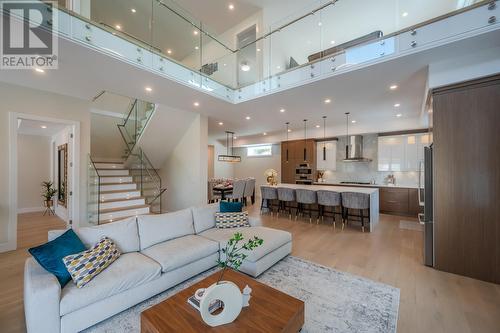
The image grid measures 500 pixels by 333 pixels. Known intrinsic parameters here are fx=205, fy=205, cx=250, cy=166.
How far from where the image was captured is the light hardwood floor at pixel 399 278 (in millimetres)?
2031

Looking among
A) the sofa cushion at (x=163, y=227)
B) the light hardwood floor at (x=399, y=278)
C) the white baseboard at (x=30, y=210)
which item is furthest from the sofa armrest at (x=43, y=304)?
the white baseboard at (x=30, y=210)

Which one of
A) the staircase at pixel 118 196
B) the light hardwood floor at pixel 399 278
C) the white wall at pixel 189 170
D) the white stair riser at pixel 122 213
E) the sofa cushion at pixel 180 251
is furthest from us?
the white wall at pixel 189 170

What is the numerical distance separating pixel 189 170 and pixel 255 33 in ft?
14.3

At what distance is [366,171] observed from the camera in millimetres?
7434

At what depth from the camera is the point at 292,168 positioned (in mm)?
8695

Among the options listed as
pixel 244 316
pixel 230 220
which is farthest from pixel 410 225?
pixel 244 316

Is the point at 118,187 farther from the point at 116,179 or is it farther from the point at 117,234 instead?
the point at 117,234

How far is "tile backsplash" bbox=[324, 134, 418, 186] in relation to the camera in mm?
6758

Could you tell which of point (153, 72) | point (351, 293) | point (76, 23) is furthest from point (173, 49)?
point (351, 293)

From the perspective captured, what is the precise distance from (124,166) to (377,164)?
→ 863 cm

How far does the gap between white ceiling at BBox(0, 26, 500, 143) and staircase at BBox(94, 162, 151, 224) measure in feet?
7.52

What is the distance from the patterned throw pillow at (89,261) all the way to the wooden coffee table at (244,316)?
0.80m

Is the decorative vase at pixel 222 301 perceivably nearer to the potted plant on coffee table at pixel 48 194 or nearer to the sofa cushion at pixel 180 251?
the sofa cushion at pixel 180 251

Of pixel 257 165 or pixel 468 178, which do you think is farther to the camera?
pixel 257 165
